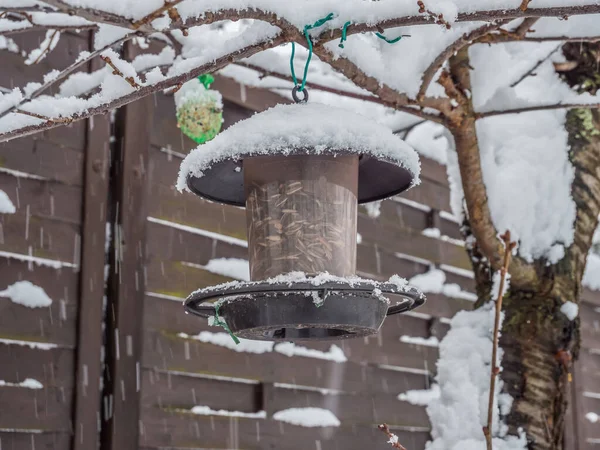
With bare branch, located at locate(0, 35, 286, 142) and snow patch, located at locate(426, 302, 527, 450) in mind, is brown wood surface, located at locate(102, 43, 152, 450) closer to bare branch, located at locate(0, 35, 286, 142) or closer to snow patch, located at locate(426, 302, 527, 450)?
snow patch, located at locate(426, 302, 527, 450)

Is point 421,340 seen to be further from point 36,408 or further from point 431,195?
point 36,408

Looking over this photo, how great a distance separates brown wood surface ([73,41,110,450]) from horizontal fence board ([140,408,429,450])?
0.75 feet

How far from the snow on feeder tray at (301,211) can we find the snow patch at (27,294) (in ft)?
3.68

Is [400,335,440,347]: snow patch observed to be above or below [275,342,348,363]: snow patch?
above

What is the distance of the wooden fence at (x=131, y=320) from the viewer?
2.89 meters

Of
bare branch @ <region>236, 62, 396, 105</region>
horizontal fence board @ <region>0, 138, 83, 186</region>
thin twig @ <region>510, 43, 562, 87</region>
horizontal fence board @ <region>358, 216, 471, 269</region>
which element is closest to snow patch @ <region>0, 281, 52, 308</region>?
horizontal fence board @ <region>0, 138, 83, 186</region>

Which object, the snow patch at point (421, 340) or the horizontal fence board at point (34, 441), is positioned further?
the snow patch at point (421, 340)

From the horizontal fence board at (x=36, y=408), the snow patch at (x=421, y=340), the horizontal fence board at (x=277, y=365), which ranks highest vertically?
the snow patch at (x=421, y=340)

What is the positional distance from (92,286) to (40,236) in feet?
0.90

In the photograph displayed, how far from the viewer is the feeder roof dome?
5.62ft

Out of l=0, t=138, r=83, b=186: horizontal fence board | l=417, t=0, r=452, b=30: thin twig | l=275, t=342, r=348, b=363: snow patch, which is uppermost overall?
l=0, t=138, r=83, b=186: horizontal fence board

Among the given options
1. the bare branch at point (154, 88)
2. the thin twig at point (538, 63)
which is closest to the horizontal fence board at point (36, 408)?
the bare branch at point (154, 88)

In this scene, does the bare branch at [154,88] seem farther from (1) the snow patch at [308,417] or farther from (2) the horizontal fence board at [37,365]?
(1) the snow patch at [308,417]

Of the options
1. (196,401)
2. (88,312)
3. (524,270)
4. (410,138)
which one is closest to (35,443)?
(88,312)
